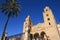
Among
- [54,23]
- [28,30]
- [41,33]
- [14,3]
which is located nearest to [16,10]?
[14,3]

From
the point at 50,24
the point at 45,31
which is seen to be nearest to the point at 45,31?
the point at 45,31

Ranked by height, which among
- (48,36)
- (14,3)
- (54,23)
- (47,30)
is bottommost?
(48,36)

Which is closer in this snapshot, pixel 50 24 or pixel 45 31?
pixel 45 31

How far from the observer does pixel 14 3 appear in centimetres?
3588

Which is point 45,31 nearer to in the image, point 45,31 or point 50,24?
point 45,31

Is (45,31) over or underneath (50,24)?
underneath

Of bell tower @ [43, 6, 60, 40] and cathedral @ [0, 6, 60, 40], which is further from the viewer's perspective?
cathedral @ [0, 6, 60, 40]

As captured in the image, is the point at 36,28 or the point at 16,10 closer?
the point at 16,10

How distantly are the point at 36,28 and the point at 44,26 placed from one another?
3.64 metres

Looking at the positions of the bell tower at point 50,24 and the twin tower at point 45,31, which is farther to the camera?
the twin tower at point 45,31

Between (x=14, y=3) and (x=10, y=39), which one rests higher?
(x=14, y=3)

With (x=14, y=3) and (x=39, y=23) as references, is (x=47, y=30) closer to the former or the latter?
(x=39, y=23)

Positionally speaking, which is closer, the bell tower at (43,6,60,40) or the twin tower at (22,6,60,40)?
the bell tower at (43,6,60,40)

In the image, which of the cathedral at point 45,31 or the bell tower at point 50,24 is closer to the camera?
the bell tower at point 50,24
